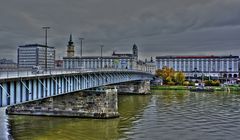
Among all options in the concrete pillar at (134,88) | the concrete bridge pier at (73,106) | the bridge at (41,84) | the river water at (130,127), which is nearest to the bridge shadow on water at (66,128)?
the river water at (130,127)

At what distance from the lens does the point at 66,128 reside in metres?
52.8

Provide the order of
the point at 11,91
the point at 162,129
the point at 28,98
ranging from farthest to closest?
the point at 162,129 < the point at 28,98 < the point at 11,91

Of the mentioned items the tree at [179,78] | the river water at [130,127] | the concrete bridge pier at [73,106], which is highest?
the tree at [179,78]

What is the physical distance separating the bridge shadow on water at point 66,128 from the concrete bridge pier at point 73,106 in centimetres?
165

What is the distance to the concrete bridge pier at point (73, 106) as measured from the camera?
62688 mm

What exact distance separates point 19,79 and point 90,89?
1156 inches

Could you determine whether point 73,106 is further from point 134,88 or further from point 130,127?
point 134,88

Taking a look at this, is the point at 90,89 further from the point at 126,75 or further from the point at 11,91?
the point at 126,75

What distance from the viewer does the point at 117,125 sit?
57094 millimetres

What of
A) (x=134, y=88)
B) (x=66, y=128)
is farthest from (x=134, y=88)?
(x=66, y=128)

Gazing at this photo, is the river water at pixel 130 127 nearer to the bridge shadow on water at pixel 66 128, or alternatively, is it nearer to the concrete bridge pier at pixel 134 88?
the bridge shadow on water at pixel 66 128

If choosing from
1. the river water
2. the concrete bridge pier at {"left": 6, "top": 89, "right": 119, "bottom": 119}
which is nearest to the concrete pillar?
the river water

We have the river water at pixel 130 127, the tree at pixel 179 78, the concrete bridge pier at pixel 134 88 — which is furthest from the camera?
the tree at pixel 179 78

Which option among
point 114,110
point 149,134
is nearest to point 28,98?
point 149,134
